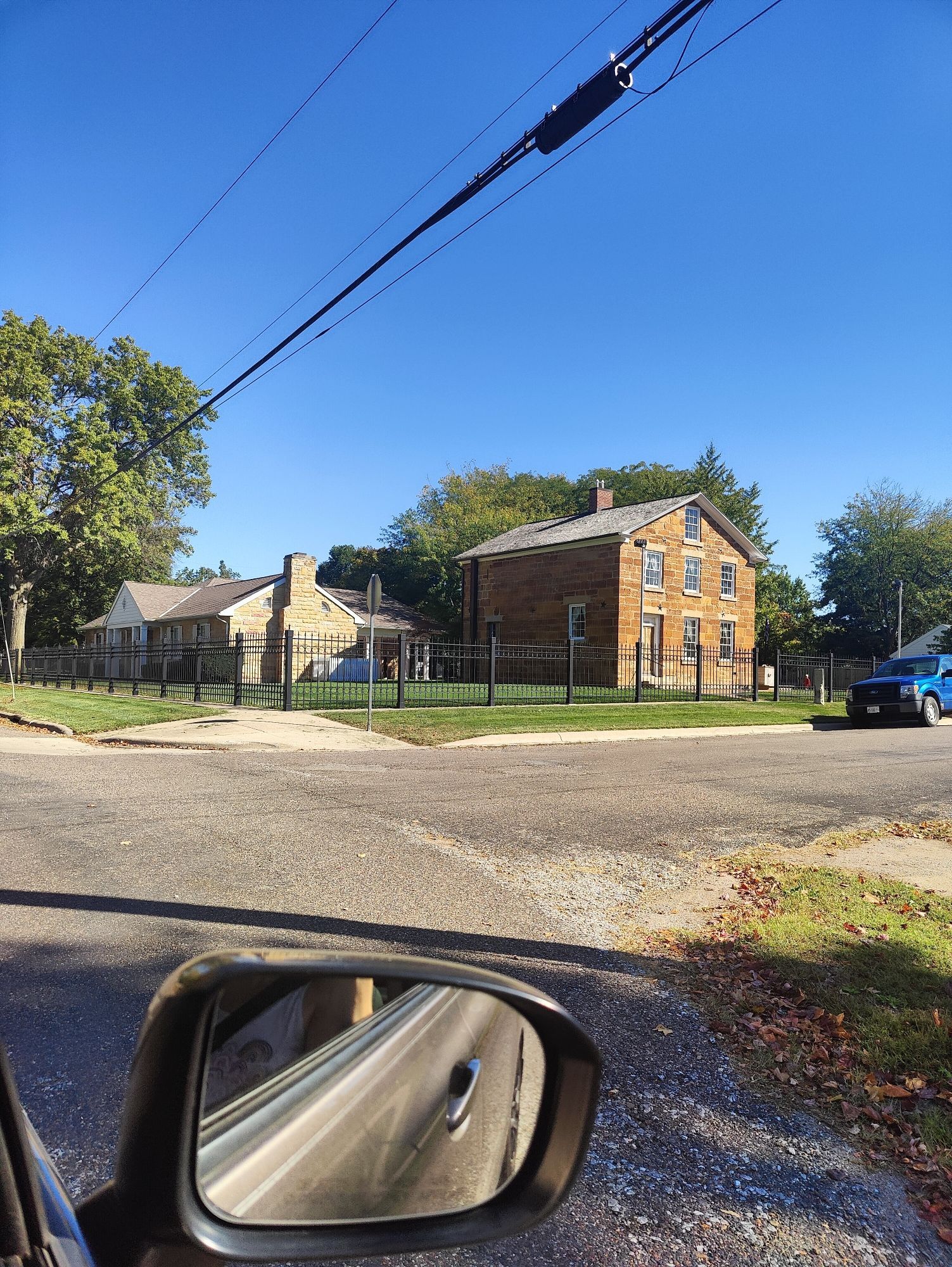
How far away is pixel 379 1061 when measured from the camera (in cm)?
129

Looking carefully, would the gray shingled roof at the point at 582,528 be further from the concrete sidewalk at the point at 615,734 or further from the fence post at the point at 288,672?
the fence post at the point at 288,672

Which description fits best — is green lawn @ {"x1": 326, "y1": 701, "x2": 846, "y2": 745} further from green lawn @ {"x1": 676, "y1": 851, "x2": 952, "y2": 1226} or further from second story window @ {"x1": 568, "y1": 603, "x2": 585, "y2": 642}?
green lawn @ {"x1": 676, "y1": 851, "x2": 952, "y2": 1226}

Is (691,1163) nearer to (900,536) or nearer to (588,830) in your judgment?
(588,830)

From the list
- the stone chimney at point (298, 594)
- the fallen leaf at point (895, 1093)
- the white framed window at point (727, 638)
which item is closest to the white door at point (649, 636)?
the white framed window at point (727, 638)

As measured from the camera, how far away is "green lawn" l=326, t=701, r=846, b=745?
15.7 m

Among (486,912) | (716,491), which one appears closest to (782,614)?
(716,491)

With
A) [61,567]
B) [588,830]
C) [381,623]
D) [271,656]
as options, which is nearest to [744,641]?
[381,623]

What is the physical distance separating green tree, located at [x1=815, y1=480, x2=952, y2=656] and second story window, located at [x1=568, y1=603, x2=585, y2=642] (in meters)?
47.3

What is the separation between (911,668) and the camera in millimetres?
22219

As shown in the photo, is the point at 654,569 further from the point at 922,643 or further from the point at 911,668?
the point at 922,643

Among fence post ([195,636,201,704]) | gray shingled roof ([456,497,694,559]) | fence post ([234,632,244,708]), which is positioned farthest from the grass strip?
gray shingled roof ([456,497,694,559])

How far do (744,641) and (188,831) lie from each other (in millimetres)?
32073

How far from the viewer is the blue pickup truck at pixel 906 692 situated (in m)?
20.5

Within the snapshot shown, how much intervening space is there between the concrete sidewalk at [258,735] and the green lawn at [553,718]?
76 centimetres
